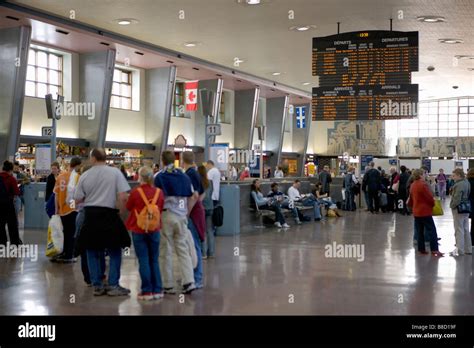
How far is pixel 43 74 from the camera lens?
2128 centimetres

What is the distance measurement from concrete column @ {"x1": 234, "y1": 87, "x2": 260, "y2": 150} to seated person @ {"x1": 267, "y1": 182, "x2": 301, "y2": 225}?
1435 centimetres

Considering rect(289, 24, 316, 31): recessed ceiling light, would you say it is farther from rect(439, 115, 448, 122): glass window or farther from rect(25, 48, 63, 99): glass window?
rect(439, 115, 448, 122): glass window

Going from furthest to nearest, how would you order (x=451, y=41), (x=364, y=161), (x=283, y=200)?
(x=364, y=161) < (x=451, y=41) < (x=283, y=200)

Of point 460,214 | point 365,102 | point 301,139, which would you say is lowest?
point 460,214

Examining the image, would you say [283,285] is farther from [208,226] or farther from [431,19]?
[431,19]

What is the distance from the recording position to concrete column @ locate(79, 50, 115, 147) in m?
20.9

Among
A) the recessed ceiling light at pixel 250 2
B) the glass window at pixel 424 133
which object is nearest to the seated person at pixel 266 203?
the recessed ceiling light at pixel 250 2

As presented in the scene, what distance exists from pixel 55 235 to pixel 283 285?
3.86 metres

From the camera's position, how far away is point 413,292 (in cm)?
758

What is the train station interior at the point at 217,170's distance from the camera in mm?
7199

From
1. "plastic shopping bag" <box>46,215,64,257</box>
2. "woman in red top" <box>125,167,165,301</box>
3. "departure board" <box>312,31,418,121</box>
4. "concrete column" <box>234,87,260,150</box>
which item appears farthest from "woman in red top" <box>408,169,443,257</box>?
"concrete column" <box>234,87,260,150</box>

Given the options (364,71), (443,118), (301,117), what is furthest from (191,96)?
(443,118)

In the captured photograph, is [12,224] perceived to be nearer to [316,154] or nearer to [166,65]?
[166,65]

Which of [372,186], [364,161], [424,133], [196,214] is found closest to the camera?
[196,214]
